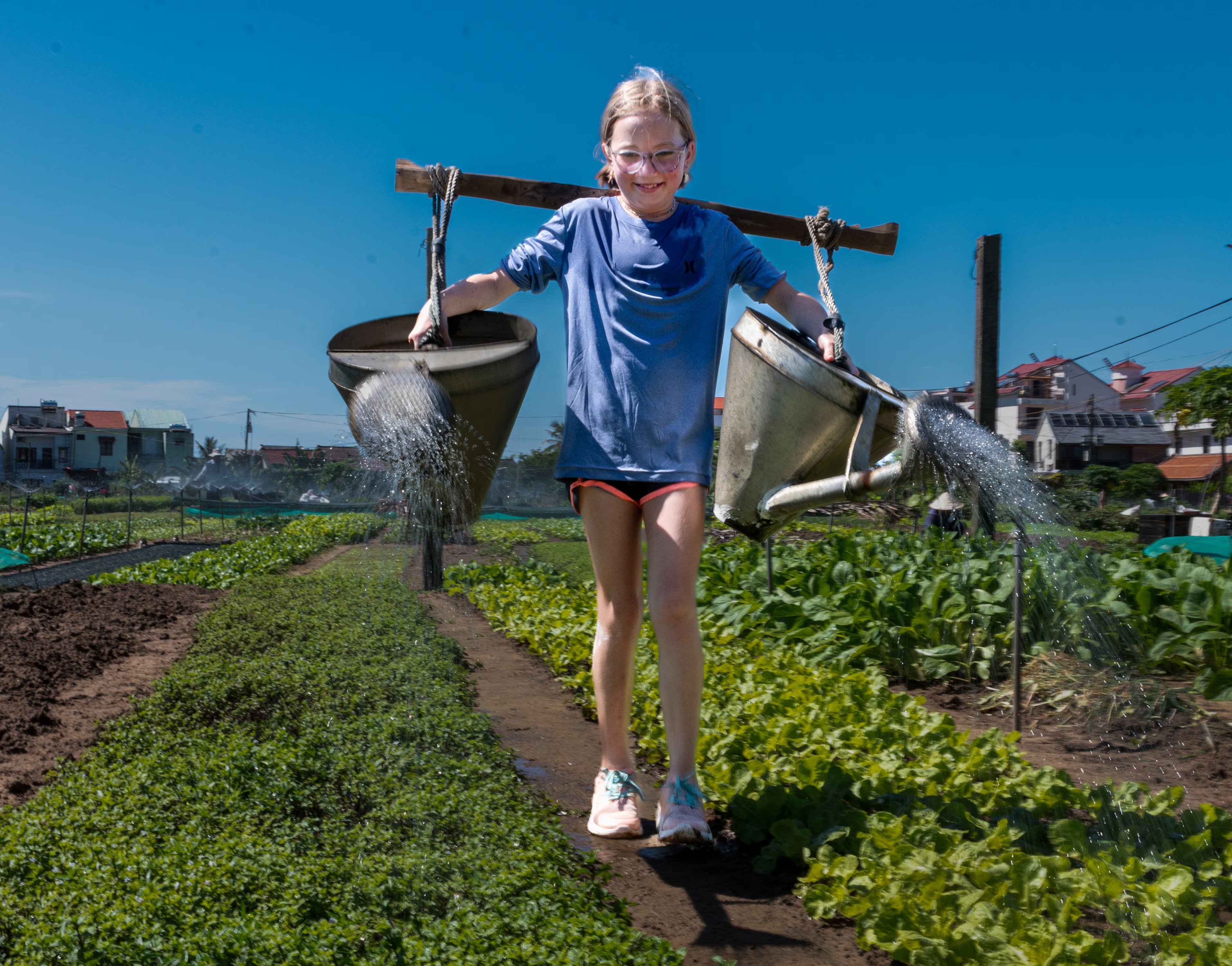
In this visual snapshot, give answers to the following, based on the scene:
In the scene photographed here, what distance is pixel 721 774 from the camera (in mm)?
2598

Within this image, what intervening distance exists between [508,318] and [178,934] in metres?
1.63

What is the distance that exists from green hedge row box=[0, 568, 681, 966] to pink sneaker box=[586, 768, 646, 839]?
106 mm

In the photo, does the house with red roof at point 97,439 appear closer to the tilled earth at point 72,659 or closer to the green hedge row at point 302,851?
the tilled earth at point 72,659

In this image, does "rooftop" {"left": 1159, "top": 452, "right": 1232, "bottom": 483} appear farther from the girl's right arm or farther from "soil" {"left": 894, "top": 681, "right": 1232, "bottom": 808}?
the girl's right arm

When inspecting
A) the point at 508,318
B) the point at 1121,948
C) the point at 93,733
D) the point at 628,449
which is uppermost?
the point at 508,318

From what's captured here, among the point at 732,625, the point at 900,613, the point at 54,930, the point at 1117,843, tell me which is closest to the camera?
the point at 54,930

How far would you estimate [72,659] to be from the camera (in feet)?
17.1

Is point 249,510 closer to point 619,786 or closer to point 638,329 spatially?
point 619,786

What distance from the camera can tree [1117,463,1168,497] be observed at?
33.4m

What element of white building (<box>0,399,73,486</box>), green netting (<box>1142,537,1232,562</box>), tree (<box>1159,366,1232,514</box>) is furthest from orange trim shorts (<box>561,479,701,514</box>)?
white building (<box>0,399,73,486</box>)

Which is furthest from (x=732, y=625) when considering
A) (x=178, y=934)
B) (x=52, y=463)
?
(x=52, y=463)

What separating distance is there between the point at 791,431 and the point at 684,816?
38.9 inches

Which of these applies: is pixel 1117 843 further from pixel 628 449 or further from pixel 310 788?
pixel 310 788

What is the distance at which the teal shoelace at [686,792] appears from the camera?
2195 millimetres
